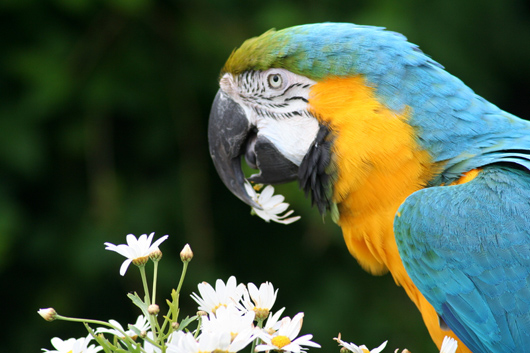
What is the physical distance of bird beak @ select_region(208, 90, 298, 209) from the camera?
4.80 feet

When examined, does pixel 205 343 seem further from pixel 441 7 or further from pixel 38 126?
pixel 441 7

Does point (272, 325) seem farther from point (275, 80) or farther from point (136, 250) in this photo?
point (275, 80)

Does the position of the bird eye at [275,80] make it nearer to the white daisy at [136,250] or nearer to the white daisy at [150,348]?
the white daisy at [136,250]

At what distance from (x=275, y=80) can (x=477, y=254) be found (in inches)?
25.1

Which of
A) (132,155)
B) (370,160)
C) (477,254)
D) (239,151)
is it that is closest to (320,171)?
(370,160)

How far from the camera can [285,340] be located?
0.75 metres

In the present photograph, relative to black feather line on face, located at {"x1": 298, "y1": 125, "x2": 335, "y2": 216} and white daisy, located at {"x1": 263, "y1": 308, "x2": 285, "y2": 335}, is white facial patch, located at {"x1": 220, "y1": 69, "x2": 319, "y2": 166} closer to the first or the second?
black feather line on face, located at {"x1": 298, "y1": 125, "x2": 335, "y2": 216}

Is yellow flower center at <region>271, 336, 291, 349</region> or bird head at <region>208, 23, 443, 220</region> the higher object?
bird head at <region>208, 23, 443, 220</region>

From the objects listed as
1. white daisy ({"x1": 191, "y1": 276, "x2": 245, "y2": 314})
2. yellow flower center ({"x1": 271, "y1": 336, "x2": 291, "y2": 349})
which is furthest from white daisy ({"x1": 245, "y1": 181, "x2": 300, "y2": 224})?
yellow flower center ({"x1": 271, "y1": 336, "x2": 291, "y2": 349})

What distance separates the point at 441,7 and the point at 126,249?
222 centimetres

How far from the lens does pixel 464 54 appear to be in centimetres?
270

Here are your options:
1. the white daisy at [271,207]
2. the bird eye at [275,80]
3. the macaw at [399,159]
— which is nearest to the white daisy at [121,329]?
the white daisy at [271,207]

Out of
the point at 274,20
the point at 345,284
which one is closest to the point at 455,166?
the point at 274,20

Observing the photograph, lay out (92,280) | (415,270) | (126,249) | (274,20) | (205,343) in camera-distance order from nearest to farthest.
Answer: (205,343) < (126,249) < (415,270) < (274,20) < (92,280)
